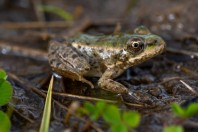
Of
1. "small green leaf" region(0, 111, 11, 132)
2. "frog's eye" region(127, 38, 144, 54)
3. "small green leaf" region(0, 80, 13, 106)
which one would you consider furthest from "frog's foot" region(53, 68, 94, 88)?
"small green leaf" region(0, 111, 11, 132)

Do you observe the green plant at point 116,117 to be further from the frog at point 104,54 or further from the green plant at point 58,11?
the green plant at point 58,11

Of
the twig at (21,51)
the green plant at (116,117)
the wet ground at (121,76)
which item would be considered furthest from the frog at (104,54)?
the green plant at (116,117)

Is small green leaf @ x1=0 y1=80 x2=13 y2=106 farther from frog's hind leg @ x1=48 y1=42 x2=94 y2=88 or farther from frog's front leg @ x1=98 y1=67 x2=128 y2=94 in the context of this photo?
frog's front leg @ x1=98 y1=67 x2=128 y2=94

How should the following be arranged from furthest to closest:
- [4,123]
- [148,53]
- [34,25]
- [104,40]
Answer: [34,25] → [104,40] → [148,53] → [4,123]

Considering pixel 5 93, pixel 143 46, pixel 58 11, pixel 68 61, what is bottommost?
pixel 5 93

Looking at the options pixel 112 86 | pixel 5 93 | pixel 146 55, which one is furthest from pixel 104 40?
pixel 5 93

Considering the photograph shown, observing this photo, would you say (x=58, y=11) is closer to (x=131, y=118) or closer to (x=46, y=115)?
(x=46, y=115)
